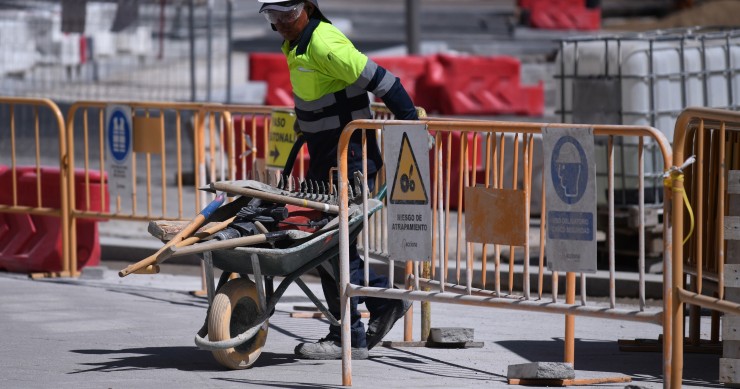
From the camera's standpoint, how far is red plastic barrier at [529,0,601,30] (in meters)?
38.0

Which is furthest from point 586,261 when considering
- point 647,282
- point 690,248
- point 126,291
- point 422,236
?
point 126,291

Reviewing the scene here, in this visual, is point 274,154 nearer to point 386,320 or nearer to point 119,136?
point 119,136

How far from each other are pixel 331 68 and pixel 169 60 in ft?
44.1

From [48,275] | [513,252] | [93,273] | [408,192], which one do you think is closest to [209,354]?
[408,192]

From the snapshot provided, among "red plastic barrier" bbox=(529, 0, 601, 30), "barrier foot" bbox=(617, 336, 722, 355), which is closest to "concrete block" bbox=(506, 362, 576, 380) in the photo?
"barrier foot" bbox=(617, 336, 722, 355)

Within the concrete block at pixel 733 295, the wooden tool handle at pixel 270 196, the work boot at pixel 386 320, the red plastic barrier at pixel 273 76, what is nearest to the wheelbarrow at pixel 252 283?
the wooden tool handle at pixel 270 196

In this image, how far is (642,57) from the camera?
1081cm

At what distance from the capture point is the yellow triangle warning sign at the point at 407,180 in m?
6.40

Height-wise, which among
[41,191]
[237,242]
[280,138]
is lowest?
[237,242]

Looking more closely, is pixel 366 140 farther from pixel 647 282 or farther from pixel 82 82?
pixel 82 82

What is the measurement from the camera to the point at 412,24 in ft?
71.3

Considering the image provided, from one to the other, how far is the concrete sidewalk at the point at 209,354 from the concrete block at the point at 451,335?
8 cm

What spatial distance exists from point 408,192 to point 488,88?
16.0 metres

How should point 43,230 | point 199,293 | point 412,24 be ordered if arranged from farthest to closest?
point 412,24, point 43,230, point 199,293
